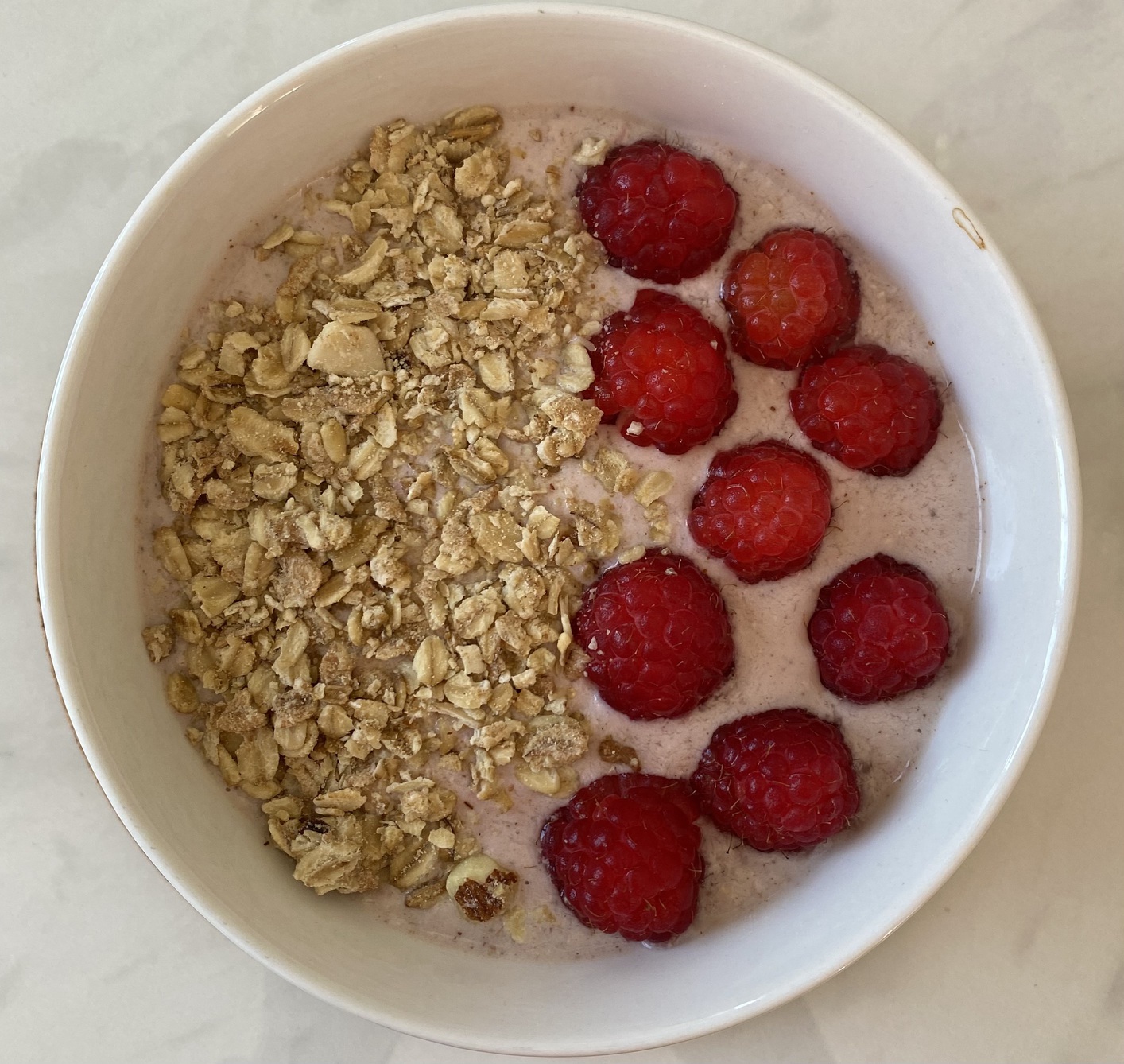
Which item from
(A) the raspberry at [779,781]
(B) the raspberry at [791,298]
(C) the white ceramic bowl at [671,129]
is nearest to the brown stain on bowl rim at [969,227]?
(C) the white ceramic bowl at [671,129]

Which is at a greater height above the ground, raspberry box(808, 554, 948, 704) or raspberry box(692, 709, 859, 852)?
raspberry box(808, 554, 948, 704)

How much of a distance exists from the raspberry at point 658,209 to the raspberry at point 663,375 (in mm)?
38

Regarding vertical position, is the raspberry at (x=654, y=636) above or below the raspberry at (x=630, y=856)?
above

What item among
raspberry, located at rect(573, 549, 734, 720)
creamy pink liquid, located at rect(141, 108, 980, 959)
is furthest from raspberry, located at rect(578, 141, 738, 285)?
raspberry, located at rect(573, 549, 734, 720)

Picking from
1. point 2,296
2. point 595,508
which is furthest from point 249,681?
point 2,296

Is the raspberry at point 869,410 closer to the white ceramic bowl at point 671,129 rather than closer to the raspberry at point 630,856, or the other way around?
the white ceramic bowl at point 671,129

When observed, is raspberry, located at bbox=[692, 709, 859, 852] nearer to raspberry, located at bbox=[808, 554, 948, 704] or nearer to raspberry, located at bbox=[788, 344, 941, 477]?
raspberry, located at bbox=[808, 554, 948, 704]

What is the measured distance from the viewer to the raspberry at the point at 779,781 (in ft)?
2.58

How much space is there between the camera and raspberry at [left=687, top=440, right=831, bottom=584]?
31.3 inches

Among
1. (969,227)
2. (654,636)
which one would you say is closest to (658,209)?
(969,227)

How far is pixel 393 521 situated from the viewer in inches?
32.2

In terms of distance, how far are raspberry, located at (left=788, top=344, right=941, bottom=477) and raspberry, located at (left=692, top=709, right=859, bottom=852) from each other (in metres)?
0.23

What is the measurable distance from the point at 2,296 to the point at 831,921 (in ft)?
2.95

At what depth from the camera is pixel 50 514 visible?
690 mm
